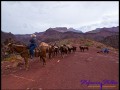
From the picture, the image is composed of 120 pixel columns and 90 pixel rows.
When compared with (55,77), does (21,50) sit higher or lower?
higher

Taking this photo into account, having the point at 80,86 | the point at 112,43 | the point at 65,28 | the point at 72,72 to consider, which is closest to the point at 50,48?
the point at 72,72

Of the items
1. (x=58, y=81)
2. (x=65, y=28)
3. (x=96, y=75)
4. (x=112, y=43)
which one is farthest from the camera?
(x=65, y=28)

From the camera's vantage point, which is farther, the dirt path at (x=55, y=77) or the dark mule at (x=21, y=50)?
the dark mule at (x=21, y=50)

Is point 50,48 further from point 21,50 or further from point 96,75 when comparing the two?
point 96,75

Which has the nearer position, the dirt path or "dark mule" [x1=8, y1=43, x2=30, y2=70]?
the dirt path

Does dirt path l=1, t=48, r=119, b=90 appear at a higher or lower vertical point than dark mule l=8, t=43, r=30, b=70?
lower

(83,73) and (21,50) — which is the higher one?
(21,50)

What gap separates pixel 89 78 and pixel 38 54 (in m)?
5.11

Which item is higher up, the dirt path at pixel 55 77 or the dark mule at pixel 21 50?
the dark mule at pixel 21 50

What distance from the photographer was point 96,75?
1288cm

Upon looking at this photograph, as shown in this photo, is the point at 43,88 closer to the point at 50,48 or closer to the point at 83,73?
the point at 83,73

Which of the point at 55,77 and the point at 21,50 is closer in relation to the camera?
the point at 55,77

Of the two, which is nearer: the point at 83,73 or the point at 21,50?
the point at 83,73

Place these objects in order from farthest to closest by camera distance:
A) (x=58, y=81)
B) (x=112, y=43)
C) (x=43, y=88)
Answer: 1. (x=112, y=43)
2. (x=58, y=81)
3. (x=43, y=88)
